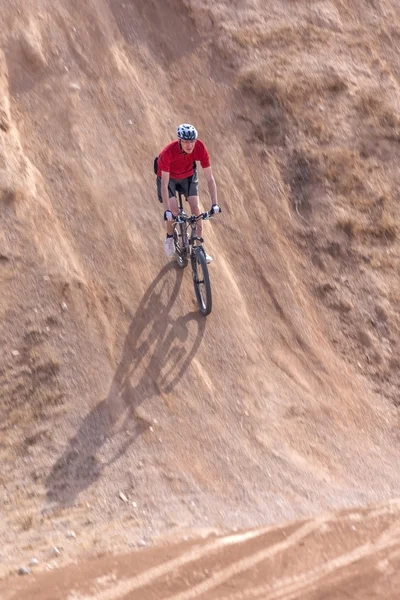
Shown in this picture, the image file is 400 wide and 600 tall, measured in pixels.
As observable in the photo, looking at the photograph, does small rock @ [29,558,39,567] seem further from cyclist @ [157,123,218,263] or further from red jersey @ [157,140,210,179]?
red jersey @ [157,140,210,179]

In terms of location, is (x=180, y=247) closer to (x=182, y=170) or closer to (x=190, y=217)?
(x=190, y=217)

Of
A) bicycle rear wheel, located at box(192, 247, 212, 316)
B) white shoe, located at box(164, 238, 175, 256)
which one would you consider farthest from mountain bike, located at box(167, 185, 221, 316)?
white shoe, located at box(164, 238, 175, 256)

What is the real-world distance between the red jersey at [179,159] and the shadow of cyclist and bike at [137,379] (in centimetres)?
127

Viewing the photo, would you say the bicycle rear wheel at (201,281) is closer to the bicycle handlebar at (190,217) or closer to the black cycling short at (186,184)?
the bicycle handlebar at (190,217)

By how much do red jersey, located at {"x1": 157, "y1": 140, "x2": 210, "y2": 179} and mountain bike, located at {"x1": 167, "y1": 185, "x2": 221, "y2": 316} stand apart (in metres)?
0.24

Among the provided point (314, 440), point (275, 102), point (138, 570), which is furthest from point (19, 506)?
point (275, 102)

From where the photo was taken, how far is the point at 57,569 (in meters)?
6.90

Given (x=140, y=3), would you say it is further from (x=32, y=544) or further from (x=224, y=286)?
(x=32, y=544)

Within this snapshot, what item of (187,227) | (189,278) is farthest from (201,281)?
(187,227)

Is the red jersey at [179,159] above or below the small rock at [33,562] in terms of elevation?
above

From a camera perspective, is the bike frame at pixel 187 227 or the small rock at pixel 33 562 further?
the bike frame at pixel 187 227

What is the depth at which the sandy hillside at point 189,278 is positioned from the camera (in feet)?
25.6

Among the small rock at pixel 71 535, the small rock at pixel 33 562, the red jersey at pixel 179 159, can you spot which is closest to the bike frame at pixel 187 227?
the red jersey at pixel 179 159

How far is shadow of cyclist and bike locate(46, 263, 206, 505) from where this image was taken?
25.4 feet
